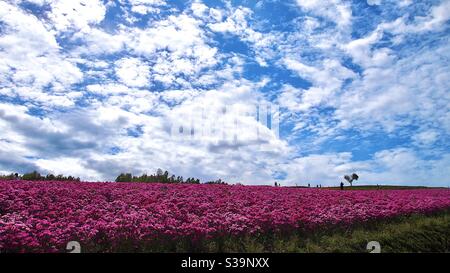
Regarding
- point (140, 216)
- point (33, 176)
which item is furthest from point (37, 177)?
point (140, 216)

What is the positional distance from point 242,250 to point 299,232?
117 inches

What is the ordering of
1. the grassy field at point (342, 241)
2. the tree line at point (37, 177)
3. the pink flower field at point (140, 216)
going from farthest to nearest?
the tree line at point (37, 177)
the grassy field at point (342, 241)
the pink flower field at point (140, 216)

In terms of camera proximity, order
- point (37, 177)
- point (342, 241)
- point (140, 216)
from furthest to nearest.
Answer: point (37, 177), point (342, 241), point (140, 216)

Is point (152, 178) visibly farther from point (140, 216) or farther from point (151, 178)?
point (140, 216)

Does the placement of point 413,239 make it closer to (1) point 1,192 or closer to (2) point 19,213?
(2) point 19,213

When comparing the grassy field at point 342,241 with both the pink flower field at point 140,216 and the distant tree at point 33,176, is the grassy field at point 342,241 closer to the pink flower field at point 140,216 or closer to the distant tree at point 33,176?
the pink flower field at point 140,216

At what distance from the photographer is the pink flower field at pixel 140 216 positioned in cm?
876

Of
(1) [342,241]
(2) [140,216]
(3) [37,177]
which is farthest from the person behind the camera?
(3) [37,177]

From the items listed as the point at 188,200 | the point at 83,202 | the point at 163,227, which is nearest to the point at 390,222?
the point at 188,200

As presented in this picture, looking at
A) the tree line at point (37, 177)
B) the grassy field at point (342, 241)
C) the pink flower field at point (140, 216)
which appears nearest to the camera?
the pink flower field at point (140, 216)

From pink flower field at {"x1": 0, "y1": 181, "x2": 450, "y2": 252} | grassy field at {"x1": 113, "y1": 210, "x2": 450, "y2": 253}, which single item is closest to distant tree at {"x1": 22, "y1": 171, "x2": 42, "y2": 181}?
pink flower field at {"x1": 0, "y1": 181, "x2": 450, "y2": 252}

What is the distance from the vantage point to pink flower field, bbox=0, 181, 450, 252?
8.76 meters

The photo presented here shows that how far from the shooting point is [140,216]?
33.1 feet

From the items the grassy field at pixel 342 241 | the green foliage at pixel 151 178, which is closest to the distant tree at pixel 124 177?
the green foliage at pixel 151 178
